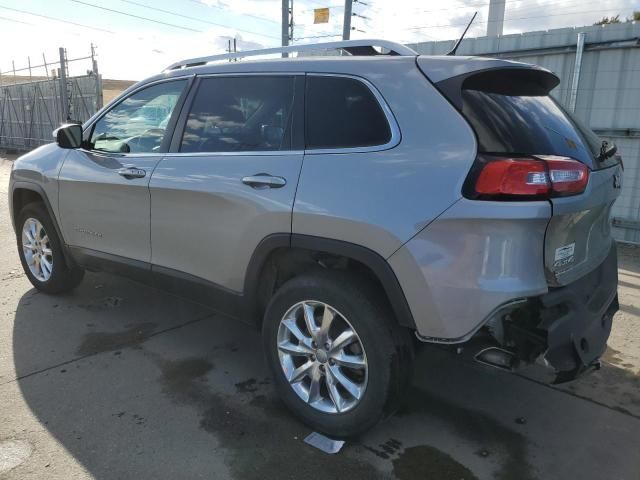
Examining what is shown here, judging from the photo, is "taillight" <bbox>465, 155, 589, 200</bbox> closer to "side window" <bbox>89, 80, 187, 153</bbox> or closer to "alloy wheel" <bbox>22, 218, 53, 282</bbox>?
"side window" <bbox>89, 80, 187, 153</bbox>

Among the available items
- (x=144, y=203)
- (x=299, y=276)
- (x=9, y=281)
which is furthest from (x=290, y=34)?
(x=299, y=276)

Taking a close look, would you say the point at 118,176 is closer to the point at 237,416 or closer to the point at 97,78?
the point at 237,416

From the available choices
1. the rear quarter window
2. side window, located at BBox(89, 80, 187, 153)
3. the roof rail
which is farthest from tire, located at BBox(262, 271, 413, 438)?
side window, located at BBox(89, 80, 187, 153)

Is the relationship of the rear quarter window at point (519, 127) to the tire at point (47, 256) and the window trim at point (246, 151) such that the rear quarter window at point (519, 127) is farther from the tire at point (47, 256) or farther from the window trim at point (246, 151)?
the tire at point (47, 256)

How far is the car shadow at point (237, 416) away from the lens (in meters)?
2.57

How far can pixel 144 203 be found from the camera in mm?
3557

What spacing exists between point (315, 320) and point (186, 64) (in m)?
2.18

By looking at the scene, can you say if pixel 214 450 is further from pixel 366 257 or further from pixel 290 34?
pixel 290 34

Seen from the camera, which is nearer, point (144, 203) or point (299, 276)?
point (299, 276)

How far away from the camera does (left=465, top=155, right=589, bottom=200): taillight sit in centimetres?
216

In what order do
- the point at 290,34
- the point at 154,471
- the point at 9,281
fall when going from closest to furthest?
the point at 154,471 → the point at 9,281 → the point at 290,34

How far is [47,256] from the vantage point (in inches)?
185

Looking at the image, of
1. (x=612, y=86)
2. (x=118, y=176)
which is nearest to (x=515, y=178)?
(x=118, y=176)

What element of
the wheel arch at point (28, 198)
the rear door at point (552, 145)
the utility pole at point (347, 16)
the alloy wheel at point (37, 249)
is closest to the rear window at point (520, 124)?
the rear door at point (552, 145)
